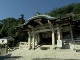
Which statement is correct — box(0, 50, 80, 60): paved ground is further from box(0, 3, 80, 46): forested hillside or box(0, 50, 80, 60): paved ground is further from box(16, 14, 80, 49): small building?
box(0, 3, 80, 46): forested hillside

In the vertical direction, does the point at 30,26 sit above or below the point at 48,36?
above

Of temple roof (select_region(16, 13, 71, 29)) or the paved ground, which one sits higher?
temple roof (select_region(16, 13, 71, 29))

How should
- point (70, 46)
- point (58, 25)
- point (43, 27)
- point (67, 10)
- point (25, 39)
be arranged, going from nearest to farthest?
point (70, 46) → point (58, 25) → point (43, 27) → point (25, 39) → point (67, 10)

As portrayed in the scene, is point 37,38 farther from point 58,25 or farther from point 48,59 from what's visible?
point 48,59

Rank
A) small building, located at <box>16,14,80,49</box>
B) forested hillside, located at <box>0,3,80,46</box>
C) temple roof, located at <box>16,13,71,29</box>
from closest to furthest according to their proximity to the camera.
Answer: temple roof, located at <box>16,13,71,29</box>
small building, located at <box>16,14,80,49</box>
forested hillside, located at <box>0,3,80,46</box>

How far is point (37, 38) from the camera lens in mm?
25094

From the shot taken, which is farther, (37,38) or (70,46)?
(37,38)

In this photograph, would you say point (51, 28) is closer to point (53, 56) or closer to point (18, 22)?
point (53, 56)

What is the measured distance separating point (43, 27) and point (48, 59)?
8920 mm

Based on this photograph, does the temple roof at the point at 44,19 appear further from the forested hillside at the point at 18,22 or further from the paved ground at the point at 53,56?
the forested hillside at the point at 18,22

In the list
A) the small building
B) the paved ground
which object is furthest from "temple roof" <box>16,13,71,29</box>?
the paved ground

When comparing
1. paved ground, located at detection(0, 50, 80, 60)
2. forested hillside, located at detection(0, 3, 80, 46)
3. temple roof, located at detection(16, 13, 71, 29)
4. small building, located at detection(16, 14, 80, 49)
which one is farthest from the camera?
forested hillside, located at detection(0, 3, 80, 46)

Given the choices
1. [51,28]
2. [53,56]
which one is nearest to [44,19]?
[51,28]

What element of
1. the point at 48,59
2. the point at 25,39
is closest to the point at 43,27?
the point at 48,59
